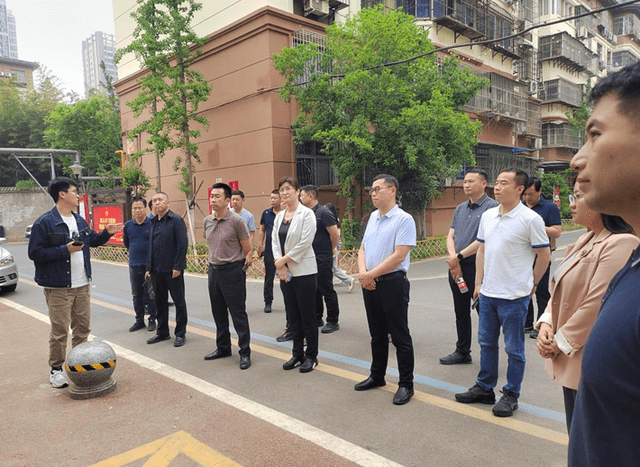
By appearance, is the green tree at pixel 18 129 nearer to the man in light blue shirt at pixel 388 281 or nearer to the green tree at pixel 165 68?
the green tree at pixel 165 68

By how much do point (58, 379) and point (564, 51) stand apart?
31684mm

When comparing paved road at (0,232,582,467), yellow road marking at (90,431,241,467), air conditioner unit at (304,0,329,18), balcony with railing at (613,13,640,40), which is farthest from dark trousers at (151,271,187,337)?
balcony with railing at (613,13,640,40)

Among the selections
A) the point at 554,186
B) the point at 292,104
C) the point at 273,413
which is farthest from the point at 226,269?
the point at 554,186

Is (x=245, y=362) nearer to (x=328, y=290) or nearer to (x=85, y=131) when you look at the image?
(x=328, y=290)

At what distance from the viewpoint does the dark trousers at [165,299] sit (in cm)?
583

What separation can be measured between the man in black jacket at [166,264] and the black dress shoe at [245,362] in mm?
1249

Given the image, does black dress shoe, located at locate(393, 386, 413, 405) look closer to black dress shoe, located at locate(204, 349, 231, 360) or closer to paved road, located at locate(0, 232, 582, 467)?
paved road, located at locate(0, 232, 582, 467)

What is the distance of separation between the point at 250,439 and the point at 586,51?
3638 centimetres

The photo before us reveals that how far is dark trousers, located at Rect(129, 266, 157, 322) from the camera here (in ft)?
21.9

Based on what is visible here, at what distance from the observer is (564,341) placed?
7.50ft

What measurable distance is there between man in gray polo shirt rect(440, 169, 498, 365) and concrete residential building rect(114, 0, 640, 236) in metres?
4.67

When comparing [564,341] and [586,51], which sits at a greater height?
[586,51]

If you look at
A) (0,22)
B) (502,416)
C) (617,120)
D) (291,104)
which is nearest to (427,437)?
(502,416)

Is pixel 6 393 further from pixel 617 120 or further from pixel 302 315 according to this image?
pixel 617 120
